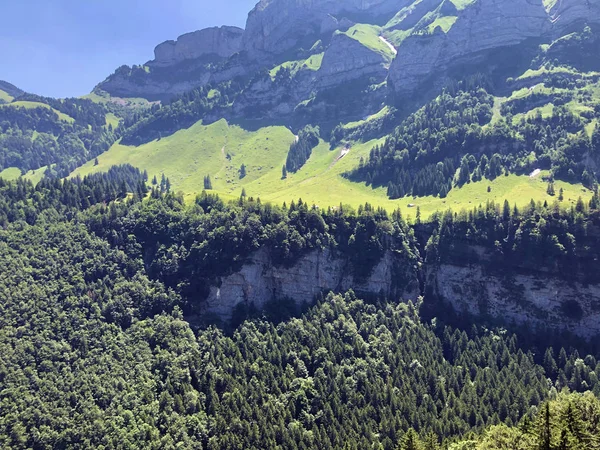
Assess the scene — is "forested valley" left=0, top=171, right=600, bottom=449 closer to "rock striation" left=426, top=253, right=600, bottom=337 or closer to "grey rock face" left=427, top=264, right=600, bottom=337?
"rock striation" left=426, top=253, right=600, bottom=337

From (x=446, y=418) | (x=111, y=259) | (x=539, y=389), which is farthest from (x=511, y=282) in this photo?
(x=111, y=259)

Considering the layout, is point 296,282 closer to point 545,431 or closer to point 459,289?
point 459,289

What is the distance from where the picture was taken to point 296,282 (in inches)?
7692

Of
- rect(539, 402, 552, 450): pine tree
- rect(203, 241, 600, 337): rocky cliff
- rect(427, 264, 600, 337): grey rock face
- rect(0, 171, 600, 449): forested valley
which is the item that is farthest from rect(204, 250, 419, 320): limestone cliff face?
rect(539, 402, 552, 450): pine tree

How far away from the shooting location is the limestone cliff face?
622 feet

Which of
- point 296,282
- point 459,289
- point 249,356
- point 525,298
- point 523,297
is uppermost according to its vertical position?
point 296,282

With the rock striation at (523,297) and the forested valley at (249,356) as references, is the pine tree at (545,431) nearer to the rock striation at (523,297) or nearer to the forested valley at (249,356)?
the forested valley at (249,356)

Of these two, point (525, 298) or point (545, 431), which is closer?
point (545, 431)

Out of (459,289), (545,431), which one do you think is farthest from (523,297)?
(545,431)

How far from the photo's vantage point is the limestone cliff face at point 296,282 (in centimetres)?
18962

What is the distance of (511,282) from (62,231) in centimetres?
16348

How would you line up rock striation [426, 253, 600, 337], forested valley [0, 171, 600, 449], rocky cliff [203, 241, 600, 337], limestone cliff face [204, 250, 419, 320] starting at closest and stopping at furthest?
forested valley [0, 171, 600, 449]
rock striation [426, 253, 600, 337]
rocky cliff [203, 241, 600, 337]
limestone cliff face [204, 250, 419, 320]

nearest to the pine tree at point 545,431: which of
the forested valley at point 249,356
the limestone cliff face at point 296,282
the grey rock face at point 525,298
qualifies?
the forested valley at point 249,356

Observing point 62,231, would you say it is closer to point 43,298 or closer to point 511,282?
point 43,298
